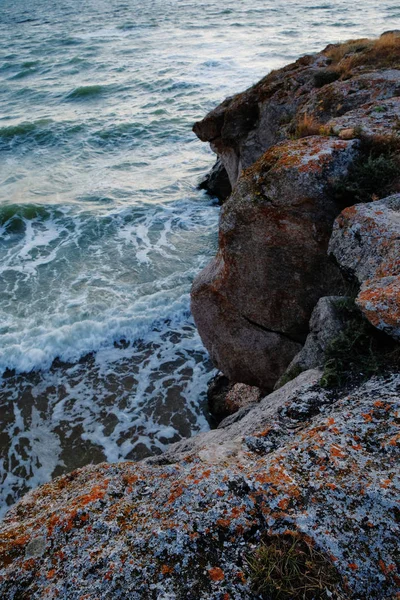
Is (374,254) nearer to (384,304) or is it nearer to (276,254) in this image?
(384,304)

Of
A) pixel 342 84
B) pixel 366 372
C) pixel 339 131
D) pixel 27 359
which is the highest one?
pixel 342 84

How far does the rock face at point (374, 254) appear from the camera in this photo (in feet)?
12.8

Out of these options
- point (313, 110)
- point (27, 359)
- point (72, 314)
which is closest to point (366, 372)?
point (313, 110)

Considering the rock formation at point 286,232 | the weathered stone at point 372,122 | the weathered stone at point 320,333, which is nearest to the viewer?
the weathered stone at point 320,333

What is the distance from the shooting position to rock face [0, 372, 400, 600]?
249 centimetres

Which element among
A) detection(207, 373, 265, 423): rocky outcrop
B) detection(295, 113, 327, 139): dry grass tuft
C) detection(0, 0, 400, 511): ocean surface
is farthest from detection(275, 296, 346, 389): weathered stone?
detection(0, 0, 400, 511): ocean surface

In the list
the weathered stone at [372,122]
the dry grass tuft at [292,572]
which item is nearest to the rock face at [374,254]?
the weathered stone at [372,122]

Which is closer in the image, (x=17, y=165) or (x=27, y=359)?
(x=27, y=359)

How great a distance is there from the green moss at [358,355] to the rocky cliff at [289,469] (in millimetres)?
15

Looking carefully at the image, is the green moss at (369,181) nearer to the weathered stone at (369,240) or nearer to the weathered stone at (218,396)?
the weathered stone at (369,240)

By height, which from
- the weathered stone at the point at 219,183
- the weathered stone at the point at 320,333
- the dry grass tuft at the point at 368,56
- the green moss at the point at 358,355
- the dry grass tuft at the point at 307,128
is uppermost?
the dry grass tuft at the point at 368,56

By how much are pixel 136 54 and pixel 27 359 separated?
43702mm

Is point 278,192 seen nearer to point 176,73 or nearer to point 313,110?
point 313,110

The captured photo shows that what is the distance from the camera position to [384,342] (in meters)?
4.01
